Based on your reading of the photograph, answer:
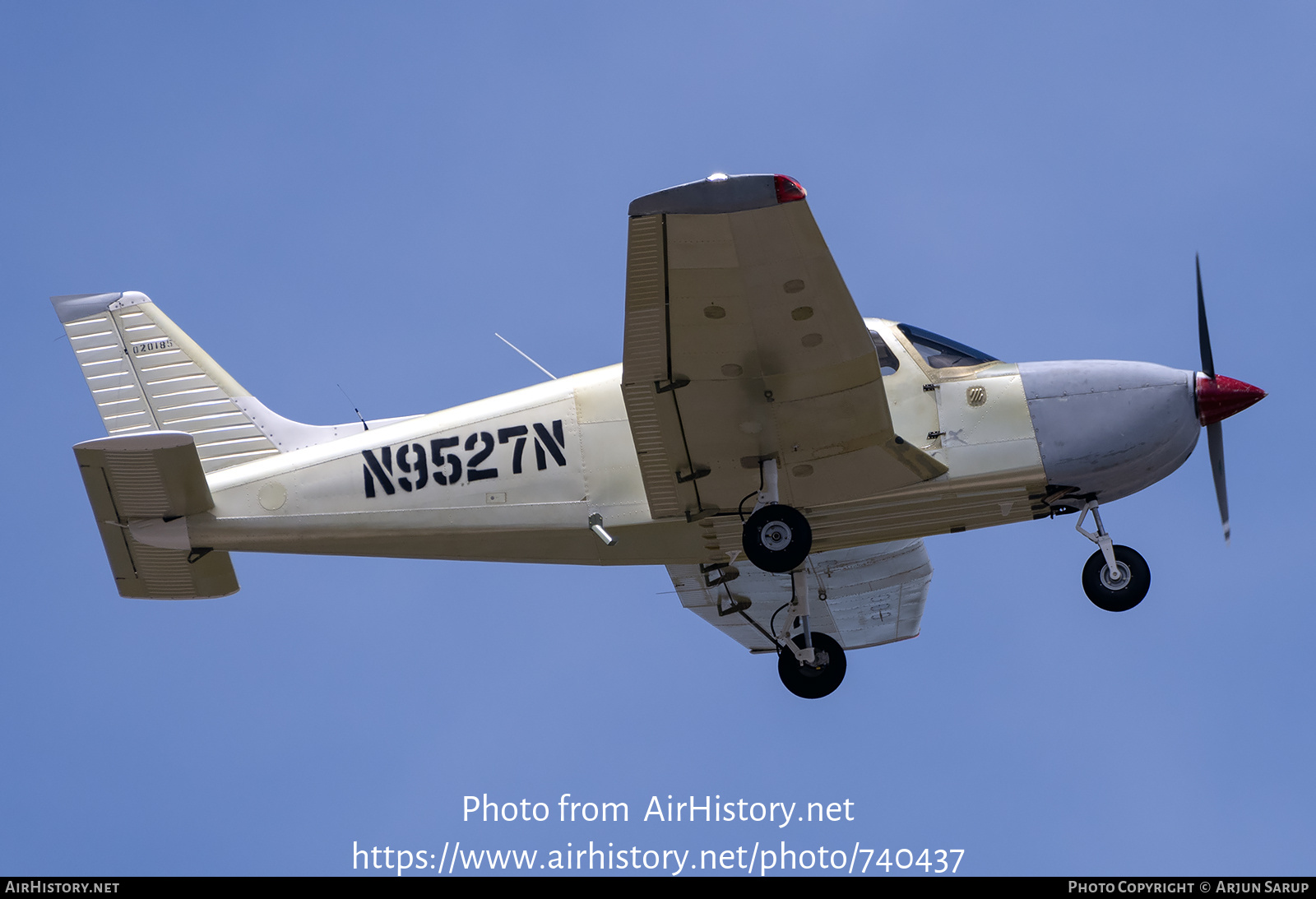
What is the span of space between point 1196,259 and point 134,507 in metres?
10.8

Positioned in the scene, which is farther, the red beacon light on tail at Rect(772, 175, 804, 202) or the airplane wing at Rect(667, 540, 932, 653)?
the airplane wing at Rect(667, 540, 932, 653)

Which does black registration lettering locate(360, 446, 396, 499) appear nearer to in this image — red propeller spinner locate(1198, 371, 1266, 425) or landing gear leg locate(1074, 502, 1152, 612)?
landing gear leg locate(1074, 502, 1152, 612)

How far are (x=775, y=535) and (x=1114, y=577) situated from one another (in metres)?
3.47

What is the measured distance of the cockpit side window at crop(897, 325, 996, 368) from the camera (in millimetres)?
12469

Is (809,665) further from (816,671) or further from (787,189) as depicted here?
(787,189)

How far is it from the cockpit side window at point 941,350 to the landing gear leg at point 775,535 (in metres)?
2.03

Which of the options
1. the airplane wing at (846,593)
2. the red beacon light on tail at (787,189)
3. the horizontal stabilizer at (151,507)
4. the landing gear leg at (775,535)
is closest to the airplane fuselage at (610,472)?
the horizontal stabilizer at (151,507)

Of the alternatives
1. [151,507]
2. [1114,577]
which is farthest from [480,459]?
[1114,577]

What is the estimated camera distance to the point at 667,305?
10.6m

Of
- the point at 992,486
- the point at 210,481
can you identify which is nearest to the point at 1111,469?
the point at 992,486

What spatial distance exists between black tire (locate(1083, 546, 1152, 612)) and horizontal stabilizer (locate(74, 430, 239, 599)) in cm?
887

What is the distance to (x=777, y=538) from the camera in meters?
11.9

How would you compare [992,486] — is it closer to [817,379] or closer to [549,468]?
[817,379]

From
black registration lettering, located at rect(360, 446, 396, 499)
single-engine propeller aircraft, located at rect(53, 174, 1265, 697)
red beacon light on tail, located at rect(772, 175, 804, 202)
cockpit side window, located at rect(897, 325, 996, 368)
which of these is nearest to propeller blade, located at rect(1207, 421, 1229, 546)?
single-engine propeller aircraft, located at rect(53, 174, 1265, 697)
